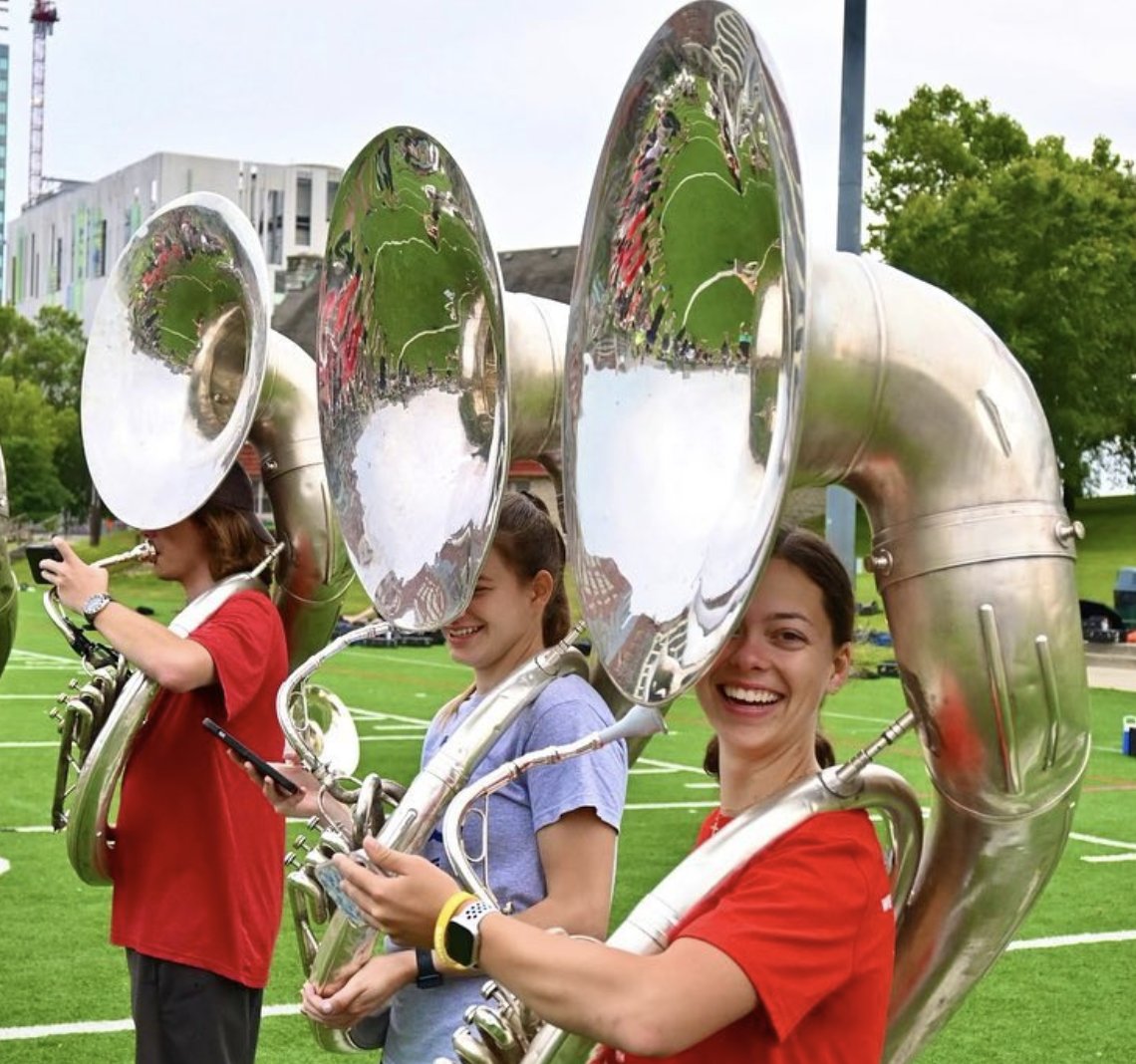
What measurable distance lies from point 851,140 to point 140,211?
9306 centimetres

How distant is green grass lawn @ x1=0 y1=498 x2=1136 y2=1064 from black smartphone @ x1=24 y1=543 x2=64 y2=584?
1.93m

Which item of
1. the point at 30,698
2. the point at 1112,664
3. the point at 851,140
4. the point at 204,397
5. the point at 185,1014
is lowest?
the point at 1112,664

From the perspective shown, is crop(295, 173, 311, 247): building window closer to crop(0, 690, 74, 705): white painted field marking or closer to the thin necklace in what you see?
crop(0, 690, 74, 705): white painted field marking

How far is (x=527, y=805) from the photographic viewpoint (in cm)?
259

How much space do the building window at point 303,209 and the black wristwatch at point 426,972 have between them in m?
93.9

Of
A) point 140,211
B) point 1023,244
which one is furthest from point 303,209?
point 1023,244

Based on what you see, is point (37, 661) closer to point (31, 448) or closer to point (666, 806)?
point (666, 806)

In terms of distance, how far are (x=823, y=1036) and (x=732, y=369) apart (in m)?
0.74

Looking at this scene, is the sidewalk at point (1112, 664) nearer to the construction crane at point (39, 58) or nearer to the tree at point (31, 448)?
the tree at point (31, 448)

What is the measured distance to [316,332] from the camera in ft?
9.72

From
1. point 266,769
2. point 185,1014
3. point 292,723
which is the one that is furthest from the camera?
point 185,1014

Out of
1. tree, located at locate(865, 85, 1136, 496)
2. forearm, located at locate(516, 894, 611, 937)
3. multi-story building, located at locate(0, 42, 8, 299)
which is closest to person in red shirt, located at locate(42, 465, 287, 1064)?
forearm, located at locate(516, 894, 611, 937)

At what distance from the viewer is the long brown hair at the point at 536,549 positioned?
2758mm

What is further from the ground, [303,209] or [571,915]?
[303,209]
